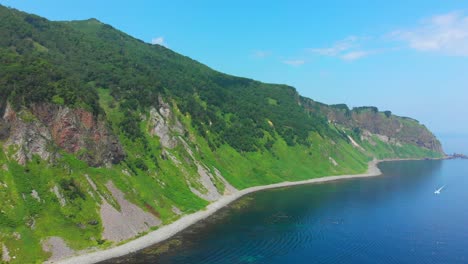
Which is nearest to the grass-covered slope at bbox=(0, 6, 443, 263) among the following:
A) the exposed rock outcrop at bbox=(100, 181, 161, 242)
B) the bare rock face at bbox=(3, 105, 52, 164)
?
the bare rock face at bbox=(3, 105, 52, 164)

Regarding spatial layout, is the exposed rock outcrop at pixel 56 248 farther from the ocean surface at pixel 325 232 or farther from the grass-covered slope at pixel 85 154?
the ocean surface at pixel 325 232

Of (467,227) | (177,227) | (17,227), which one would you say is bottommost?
(467,227)

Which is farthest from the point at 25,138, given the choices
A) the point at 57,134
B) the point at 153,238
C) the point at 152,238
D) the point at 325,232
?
the point at 325,232

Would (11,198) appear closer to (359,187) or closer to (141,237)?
(141,237)

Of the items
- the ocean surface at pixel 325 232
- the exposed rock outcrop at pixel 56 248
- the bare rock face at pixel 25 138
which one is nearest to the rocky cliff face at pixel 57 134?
the bare rock face at pixel 25 138

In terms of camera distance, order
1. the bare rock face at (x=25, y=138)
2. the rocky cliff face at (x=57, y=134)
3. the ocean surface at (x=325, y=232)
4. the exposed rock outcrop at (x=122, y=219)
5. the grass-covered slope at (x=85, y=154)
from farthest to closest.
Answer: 1. the rocky cliff face at (x=57, y=134)
2. the exposed rock outcrop at (x=122, y=219)
3. the bare rock face at (x=25, y=138)
4. the ocean surface at (x=325, y=232)
5. the grass-covered slope at (x=85, y=154)

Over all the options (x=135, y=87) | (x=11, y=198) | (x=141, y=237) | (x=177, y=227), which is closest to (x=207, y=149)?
(x=135, y=87)
